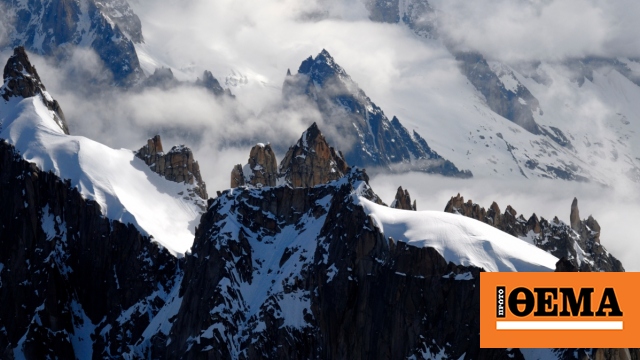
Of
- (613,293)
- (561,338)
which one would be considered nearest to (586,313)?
(613,293)

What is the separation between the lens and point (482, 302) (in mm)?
193125

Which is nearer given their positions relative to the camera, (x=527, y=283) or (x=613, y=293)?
(x=613, y=293)

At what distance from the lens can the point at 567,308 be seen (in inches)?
6895

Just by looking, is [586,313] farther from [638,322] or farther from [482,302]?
[482,302]

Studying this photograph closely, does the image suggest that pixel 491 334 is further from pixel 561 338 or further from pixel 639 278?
pixel 639 278

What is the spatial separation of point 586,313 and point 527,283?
14.2 metres

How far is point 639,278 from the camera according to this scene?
178 m

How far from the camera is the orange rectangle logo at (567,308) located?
175 meters

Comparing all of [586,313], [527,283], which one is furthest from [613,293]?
[527,283]

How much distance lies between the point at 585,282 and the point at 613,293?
8.22m

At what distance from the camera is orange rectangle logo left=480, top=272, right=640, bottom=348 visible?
175 meters

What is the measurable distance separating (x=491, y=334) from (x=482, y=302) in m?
5.10

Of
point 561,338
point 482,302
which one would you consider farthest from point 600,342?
point 482,302

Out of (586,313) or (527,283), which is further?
(527,283)
